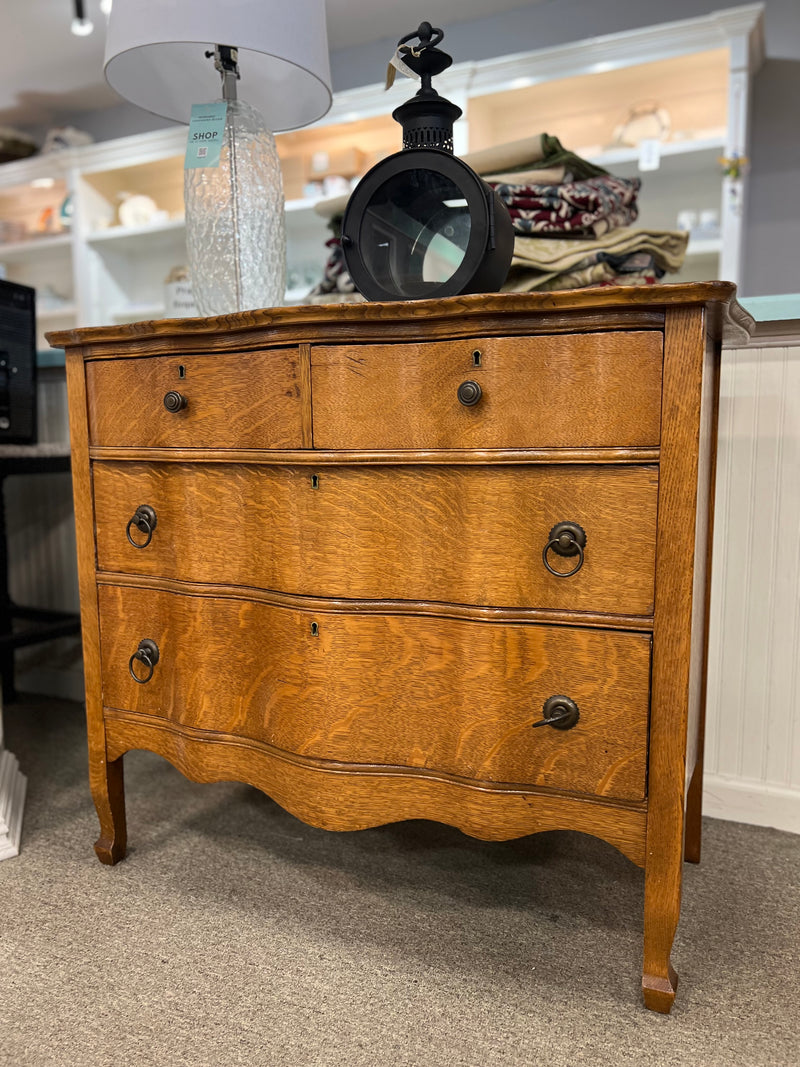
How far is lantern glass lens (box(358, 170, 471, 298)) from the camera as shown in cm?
105

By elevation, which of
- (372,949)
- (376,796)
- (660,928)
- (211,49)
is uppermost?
(211,49)

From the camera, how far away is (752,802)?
1410 millimetres

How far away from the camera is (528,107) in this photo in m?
3.27

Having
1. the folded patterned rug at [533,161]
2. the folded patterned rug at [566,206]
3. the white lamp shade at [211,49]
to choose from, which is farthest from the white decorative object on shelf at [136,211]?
the folded patterned rug at [566,206]

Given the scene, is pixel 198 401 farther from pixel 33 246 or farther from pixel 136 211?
pixel 33 246

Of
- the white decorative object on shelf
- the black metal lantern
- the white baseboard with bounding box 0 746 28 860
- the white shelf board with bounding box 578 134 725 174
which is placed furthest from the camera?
the white decorative object on shelf

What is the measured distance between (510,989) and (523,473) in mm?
655

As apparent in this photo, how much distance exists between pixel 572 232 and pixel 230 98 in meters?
0.61

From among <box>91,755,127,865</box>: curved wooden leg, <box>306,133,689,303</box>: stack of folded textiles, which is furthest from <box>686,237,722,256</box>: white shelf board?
<box>91,755,127,865</box>: curved wooden leg

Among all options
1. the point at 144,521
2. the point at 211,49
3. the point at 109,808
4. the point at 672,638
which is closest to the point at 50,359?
the point at 211,49

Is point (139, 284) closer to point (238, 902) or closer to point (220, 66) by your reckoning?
point (220, 66)

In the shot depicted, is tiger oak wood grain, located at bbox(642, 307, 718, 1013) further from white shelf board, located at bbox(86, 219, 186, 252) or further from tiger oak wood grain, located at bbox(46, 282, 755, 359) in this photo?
white shelf board, located at bbox(86, 219, 186, 252)

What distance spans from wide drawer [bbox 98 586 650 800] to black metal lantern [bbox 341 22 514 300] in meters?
0.46

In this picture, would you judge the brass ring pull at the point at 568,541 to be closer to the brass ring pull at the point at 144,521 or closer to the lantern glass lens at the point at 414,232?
the lantern glass lens at the point at 414,232
